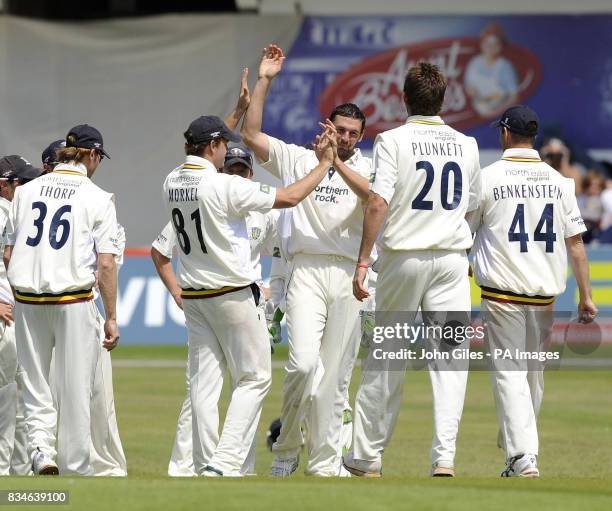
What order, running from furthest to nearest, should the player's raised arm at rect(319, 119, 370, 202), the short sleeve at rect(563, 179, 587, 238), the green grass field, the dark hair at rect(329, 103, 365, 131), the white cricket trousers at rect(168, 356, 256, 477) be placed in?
the white cricket trousers at rect(168, 356, 256, 477) < the dark hair at rect(329, 103, 365, 131) < the short sleeve at rect(563, 179, 587, 238) < the player's raised arm at rect(319, 119, 370, 202) < the green grass field

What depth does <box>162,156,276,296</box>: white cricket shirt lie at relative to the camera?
873 cm

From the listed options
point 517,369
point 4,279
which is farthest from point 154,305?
point 517,369

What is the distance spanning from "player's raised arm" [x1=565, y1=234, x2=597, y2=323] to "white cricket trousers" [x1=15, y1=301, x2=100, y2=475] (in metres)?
3.26

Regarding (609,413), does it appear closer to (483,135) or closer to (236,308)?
(236,308)

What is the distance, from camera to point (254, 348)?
351 inches

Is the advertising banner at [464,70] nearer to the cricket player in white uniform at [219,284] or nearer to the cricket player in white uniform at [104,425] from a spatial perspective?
the cricket player in white uniform at [104,425]

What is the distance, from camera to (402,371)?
905 centimetres

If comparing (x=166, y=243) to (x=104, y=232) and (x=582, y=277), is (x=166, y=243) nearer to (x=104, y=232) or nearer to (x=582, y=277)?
(x=104, y=232)

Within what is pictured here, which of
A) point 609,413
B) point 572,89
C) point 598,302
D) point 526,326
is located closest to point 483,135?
point 572,89

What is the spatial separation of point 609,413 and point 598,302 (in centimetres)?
415

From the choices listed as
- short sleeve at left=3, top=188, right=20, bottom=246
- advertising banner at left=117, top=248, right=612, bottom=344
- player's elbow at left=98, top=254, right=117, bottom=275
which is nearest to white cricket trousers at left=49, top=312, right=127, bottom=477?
player's elbow at left=98, top=254, right=117, bottom=275

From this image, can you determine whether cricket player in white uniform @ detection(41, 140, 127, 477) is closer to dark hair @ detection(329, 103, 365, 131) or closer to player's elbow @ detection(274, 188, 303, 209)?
player's elbow @ detection(274, 188, 303, 209)

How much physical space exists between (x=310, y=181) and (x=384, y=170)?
1.55ft

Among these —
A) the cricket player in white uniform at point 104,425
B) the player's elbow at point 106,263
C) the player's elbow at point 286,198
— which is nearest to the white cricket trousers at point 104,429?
the cricket player in white uniform at point 104,425
